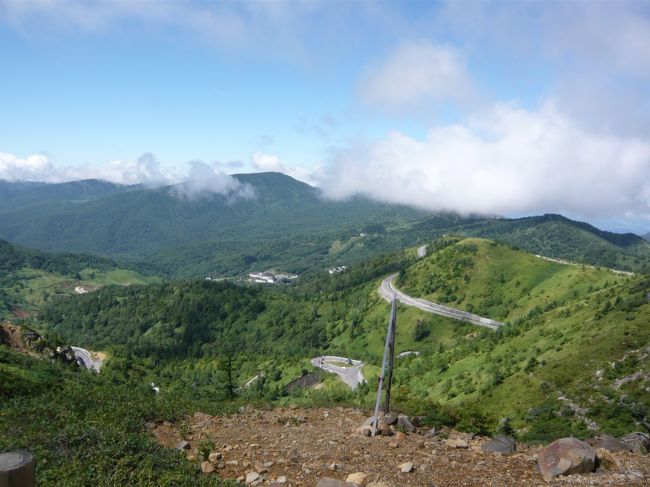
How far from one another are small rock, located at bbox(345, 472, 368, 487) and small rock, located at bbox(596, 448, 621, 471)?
662 centimetres

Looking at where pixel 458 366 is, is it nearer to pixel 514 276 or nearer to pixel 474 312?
pixel 474 312

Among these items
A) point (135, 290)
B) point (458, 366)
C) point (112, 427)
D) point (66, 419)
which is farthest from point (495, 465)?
point (135, 290)

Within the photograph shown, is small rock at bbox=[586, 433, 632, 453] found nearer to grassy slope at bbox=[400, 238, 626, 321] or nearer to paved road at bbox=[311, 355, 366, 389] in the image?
paved road at bbox=[311, 355, 366, 389]

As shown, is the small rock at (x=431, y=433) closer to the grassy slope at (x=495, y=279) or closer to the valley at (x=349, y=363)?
the valley at (x=349, y=363)

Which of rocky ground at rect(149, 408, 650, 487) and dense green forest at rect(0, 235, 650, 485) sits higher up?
rocky ground at rect(149, 408, 650, 487)

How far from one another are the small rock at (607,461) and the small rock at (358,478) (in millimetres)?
6616

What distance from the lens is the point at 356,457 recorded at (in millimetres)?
13680

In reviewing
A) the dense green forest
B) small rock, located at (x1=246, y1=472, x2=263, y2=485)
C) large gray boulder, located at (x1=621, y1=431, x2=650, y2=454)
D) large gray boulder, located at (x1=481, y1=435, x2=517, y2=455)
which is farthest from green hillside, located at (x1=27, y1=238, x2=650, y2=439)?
small rock, located at (x1=246, y1=472, x2=263, y2=485)

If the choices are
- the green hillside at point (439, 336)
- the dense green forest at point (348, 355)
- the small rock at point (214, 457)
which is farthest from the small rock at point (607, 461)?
the small rock at point (214, 457)

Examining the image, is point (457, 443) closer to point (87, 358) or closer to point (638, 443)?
point (638, 443)

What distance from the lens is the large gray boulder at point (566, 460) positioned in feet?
40.0

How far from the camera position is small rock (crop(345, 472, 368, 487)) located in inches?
468

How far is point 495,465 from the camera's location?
1319cm

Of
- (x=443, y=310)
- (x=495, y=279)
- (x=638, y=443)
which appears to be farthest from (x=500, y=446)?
(x=495, y=279)
